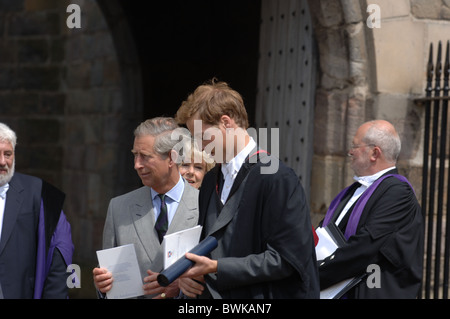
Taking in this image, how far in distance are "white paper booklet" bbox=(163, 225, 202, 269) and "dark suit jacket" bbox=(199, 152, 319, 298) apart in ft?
0.31

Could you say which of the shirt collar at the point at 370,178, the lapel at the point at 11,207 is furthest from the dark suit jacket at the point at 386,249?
the lapel at the point at 11,207

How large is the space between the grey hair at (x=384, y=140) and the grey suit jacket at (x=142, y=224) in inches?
42.2

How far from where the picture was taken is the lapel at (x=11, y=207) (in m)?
3.67

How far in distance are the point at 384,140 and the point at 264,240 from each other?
4.80ft

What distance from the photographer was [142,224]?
3.65m

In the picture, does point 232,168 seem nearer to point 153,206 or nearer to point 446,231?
point 153,206

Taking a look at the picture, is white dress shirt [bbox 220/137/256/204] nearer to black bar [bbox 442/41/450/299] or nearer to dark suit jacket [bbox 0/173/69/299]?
dark suit jacket [bbox 0/173/69/299]

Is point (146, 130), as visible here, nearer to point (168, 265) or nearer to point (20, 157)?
point (168, 265)

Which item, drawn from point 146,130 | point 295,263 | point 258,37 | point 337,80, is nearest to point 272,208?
point 295,263

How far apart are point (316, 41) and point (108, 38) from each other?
4.15 metres

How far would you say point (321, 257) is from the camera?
3812 millimetres

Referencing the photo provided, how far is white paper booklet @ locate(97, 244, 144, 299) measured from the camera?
3.45 metres

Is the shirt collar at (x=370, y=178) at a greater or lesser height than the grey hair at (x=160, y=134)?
lesser

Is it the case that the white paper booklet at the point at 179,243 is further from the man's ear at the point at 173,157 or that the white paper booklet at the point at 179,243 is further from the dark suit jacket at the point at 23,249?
the dark suit jacket at the point at 23,249
